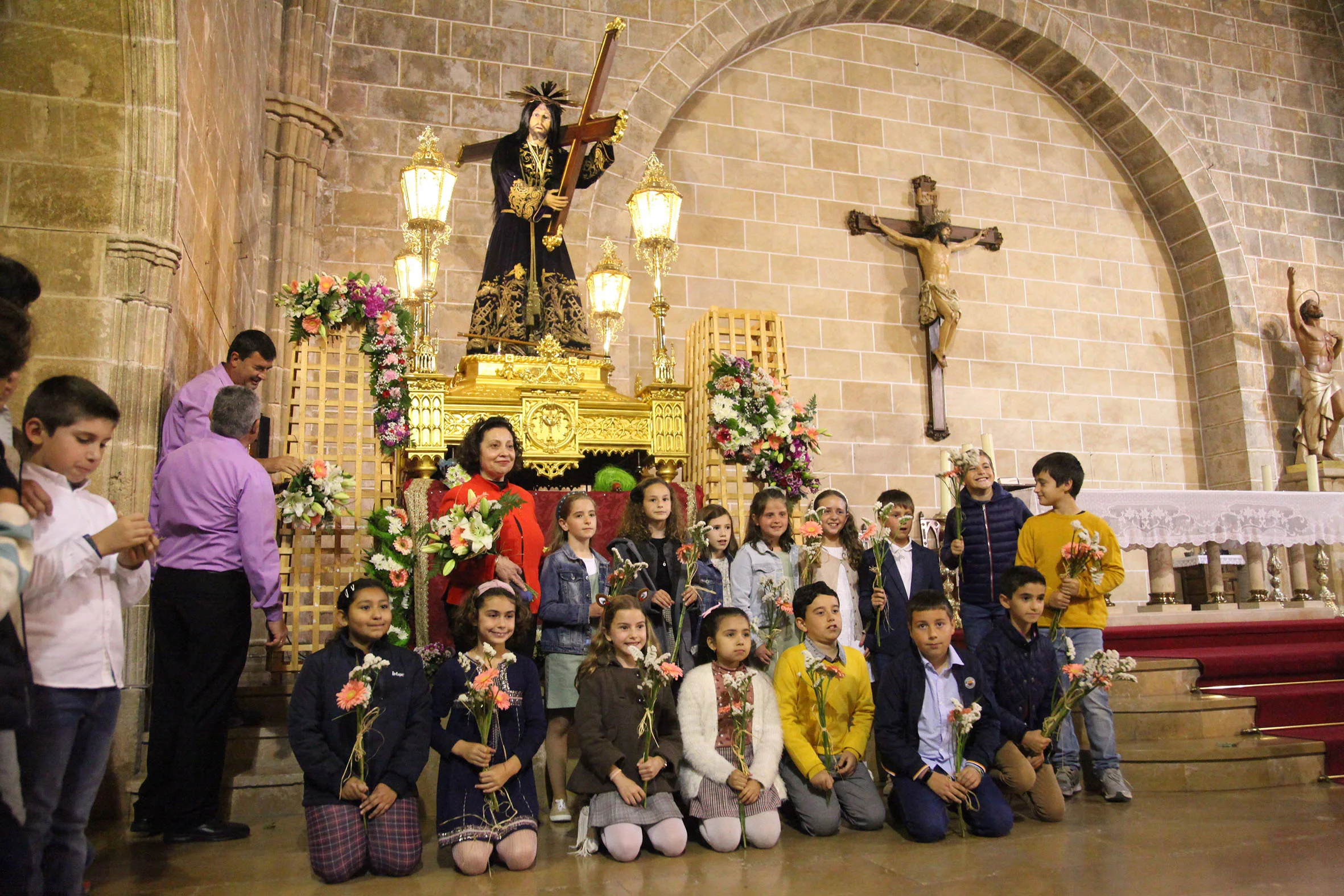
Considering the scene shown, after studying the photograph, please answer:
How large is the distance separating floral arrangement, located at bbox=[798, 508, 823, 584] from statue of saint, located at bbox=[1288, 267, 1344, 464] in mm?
8147

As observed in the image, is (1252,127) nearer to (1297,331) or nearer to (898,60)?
(1297,331)

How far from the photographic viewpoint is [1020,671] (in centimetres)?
430

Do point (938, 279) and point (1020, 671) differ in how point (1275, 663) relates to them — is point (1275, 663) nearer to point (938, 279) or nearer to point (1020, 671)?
point (1020, 671)

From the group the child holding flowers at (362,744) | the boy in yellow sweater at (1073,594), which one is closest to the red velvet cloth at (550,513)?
the child holding flowers at (362,744)

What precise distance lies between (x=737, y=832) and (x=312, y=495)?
2.37 metres

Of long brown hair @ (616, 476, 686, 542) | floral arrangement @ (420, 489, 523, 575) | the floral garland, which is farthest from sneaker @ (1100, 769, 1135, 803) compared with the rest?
the floral garland

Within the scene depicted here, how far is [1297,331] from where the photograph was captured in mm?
10758

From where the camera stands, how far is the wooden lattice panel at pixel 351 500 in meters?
4.77

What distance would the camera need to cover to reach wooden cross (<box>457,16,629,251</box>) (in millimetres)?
6074

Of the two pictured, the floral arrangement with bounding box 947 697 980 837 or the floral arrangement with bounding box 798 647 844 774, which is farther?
the floral arrangement with bounding box 798 647 844 774

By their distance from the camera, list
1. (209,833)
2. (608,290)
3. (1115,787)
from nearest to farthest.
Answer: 1. (209,833)
2. (1115,787)
3. (608,290)

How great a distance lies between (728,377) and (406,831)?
3346 mm

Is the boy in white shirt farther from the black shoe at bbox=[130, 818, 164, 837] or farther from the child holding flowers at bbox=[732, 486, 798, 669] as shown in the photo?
the child holding flowers at bbox=[732, 486, 798, 669]

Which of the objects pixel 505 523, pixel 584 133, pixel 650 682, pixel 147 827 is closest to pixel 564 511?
pixel 505 523
